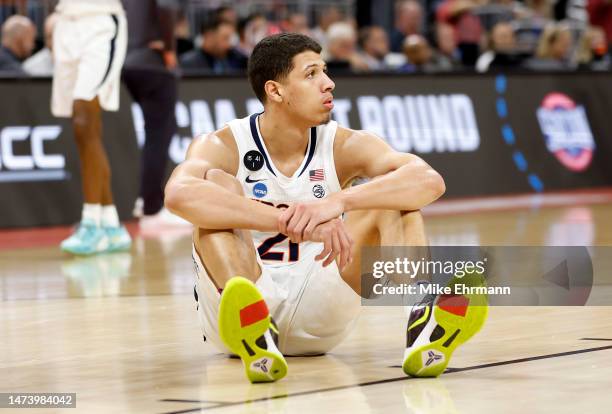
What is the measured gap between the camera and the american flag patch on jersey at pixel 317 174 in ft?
18.0

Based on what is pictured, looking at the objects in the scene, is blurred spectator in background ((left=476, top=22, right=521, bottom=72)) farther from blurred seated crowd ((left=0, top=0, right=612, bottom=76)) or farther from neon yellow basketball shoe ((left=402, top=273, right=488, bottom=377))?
neon yellow basketball shoe ((left=402, top=273, right=488, bottom=377))

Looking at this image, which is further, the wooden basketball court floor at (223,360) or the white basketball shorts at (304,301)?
the white basketball shorts at (304,301)

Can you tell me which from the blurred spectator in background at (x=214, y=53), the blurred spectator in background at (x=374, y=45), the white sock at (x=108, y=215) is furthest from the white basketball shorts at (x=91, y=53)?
the blurred spectator in background at (x=374, y=45)

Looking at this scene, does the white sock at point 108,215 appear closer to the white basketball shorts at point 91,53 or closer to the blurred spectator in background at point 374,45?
the white basketball shorts at point 91,53

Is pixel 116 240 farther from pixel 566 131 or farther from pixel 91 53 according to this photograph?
pixel 566 131

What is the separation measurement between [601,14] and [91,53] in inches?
429

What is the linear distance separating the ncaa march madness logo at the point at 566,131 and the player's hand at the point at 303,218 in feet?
36.0

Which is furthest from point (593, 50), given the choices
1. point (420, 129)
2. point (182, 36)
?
point (182, 36)

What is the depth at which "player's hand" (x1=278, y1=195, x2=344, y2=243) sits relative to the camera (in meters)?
4.93

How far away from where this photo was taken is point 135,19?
11.6m

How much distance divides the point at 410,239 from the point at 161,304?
253 cm

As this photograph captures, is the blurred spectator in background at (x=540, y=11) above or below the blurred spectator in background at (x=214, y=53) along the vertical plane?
below

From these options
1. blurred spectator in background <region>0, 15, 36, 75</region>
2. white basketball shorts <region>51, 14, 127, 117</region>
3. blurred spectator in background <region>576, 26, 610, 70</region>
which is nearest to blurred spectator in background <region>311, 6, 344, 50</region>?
blurred spectator in background <region>576, 26, 610, 70</region>

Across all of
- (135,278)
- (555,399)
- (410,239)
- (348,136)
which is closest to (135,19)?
(135,278)
